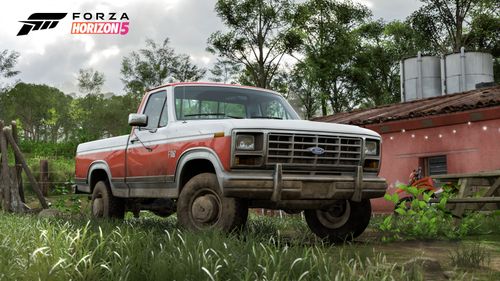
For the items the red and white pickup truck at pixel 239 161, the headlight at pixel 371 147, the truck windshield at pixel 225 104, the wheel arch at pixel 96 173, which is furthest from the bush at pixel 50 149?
the headlight at pixel 371 147

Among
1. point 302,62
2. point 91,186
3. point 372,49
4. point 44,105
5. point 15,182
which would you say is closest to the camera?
point 91,186

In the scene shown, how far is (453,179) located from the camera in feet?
33.0

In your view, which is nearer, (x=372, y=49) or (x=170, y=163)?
(x=170, y=163)

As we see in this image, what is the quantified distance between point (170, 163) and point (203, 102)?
932mm

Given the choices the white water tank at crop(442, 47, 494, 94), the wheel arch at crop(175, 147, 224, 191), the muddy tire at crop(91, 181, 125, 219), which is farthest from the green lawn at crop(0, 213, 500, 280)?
the white water tank at crop(442, 47, 494, 94)

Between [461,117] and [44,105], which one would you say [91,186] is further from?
[44,105]

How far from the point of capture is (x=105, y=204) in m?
9.16

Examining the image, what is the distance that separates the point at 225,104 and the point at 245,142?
1.52 meters

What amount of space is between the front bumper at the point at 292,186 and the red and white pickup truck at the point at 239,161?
1cm

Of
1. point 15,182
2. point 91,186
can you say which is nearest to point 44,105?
point 15,182

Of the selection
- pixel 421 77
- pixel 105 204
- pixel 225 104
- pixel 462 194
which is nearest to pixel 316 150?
pixel 225 104

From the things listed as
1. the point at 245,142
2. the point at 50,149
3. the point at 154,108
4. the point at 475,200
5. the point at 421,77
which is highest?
the point at 421,77

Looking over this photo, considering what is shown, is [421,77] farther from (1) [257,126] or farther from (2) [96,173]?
(1) [257,126]

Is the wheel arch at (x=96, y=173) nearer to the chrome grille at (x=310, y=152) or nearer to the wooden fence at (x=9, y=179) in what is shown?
the chrome grille at (x=310, y=152)
